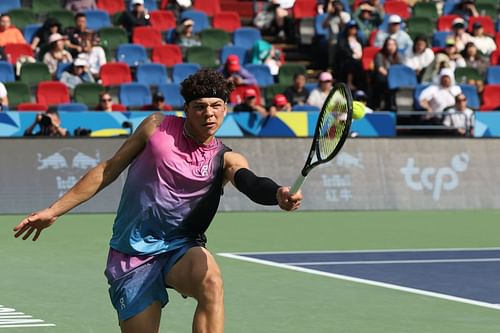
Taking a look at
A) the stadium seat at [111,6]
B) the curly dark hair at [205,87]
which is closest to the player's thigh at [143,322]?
the curly dark hair at [205,87]

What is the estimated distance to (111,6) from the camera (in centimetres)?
2511

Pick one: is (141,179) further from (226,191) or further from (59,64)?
(59,64)

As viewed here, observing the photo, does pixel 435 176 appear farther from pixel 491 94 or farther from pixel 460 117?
pixel 491 94

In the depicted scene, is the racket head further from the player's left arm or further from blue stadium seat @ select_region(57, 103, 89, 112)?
blue stadium seat @ select_region(57, 103, 89, 112)

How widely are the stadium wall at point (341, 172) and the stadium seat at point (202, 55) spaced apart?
443 centimetres

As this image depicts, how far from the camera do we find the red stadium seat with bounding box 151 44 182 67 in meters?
23.7

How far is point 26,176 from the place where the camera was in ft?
60.8

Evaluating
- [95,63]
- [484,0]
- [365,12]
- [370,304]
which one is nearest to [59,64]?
[95,63]

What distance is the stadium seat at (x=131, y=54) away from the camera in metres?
23.3

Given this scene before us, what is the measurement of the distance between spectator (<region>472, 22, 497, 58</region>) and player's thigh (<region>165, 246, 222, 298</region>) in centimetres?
1953

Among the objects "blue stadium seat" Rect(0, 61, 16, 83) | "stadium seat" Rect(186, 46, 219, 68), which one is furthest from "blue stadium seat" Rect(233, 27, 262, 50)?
"blue stadium seat" Rect(0, 61, 16, 83)

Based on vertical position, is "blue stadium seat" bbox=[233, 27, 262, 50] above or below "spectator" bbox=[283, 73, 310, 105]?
above

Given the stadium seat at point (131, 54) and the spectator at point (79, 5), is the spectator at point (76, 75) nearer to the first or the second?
the stadium seat at point (131, 54)

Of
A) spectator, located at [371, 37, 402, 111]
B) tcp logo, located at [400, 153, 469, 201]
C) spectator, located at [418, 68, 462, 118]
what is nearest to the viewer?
tcp logo, located at [400, 153, 469, 201]
